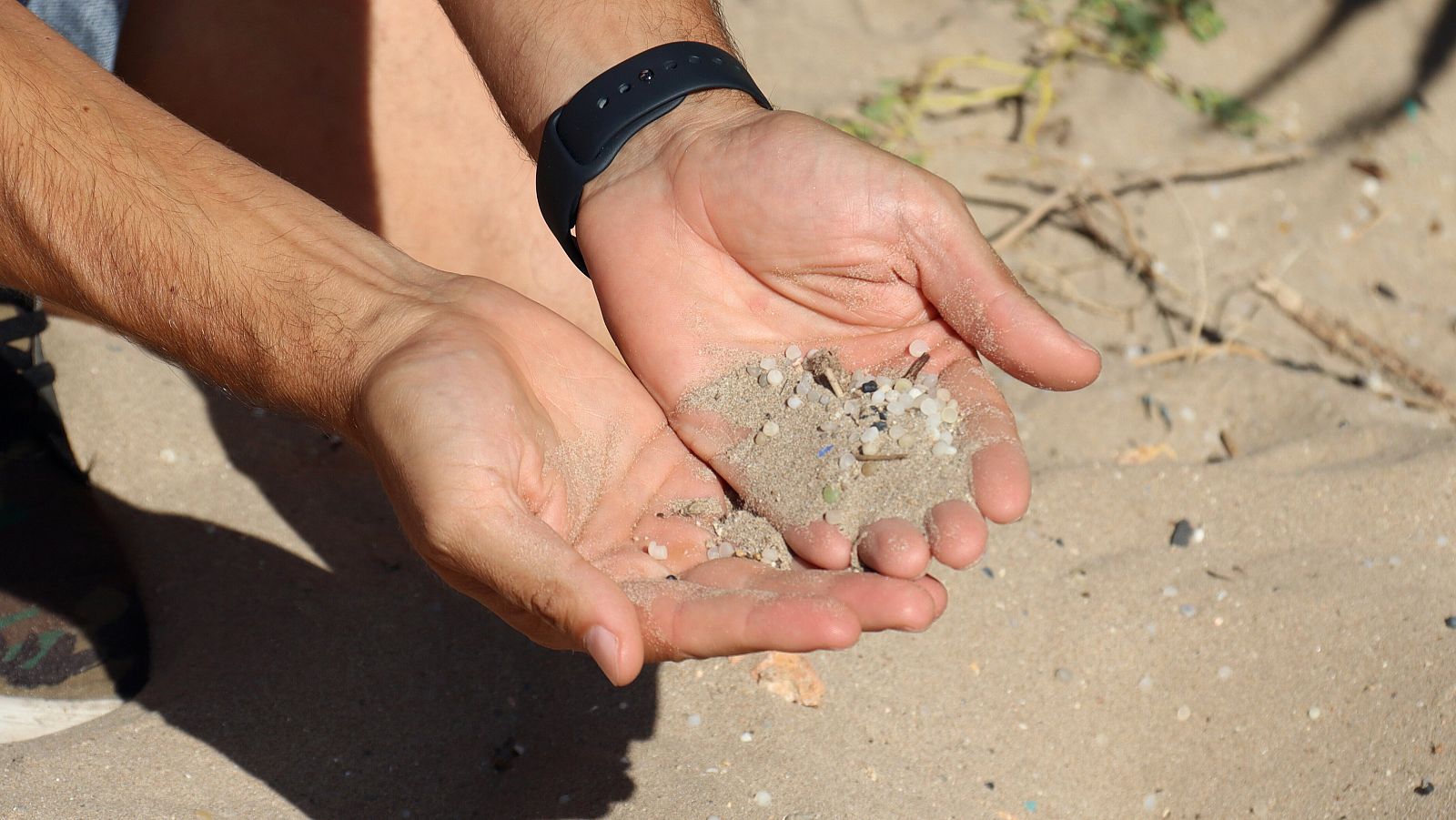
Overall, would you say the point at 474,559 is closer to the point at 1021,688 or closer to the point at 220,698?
the point at 220,698

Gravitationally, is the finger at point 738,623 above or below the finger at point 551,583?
below

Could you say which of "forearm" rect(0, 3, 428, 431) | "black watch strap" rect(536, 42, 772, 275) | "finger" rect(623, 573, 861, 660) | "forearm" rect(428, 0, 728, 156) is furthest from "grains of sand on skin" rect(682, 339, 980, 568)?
"forearm" rect(428, 0, 728, 156)

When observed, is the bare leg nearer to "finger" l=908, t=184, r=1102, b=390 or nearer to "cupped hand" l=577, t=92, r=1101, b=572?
"cupped hand" l=577, t=92, r=1101, b=572

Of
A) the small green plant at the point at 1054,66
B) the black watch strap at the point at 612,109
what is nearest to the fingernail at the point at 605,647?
the black watch strap at the point at 612,109

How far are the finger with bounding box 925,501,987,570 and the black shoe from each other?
1.57 metres

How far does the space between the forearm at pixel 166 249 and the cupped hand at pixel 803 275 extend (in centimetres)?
49

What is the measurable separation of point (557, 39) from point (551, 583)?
1.42 m

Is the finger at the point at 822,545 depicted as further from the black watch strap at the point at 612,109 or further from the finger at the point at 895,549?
the black watch strap at the point at 612,109

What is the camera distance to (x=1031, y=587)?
2436mm

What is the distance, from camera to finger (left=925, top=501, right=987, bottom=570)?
5.56ft

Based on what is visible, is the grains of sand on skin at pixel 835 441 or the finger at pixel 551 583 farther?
the grains of sand on skin at pixel 835 441

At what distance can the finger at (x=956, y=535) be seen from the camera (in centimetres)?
170

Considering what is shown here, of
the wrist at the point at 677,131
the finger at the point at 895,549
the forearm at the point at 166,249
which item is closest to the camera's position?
the finger at the point at 895,549

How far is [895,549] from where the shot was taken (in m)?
1.68
